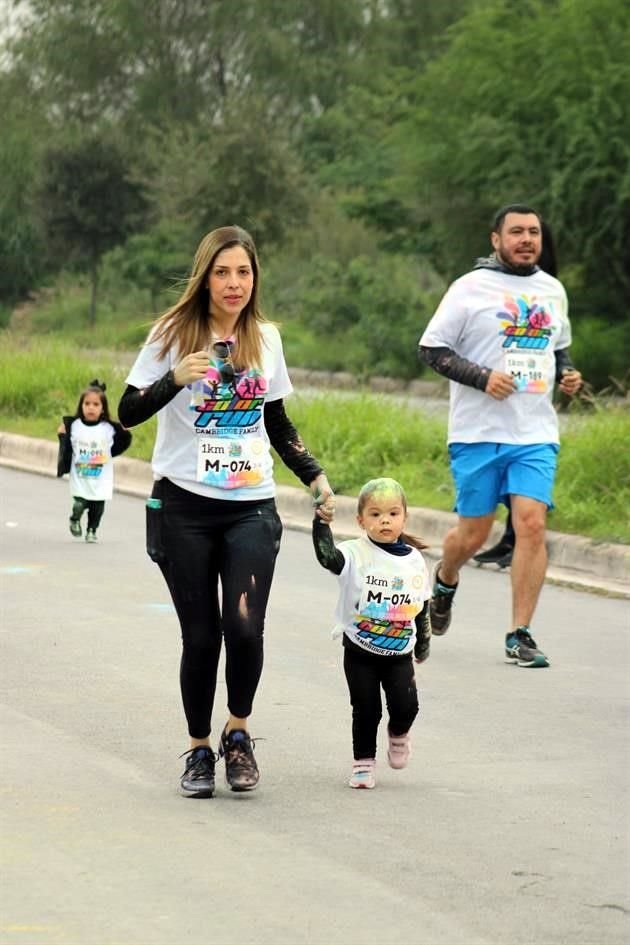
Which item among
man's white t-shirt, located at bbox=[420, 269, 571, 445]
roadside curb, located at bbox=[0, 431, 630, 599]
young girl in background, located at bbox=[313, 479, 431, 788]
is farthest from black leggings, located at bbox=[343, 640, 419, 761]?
roadside curb, located at bbox=[0, 431, 630, 599]

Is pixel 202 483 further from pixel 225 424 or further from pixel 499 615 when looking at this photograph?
pixel 499 615

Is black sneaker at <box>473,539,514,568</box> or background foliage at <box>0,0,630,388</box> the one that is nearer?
black sneaker at <box>473,539,514,568</box>

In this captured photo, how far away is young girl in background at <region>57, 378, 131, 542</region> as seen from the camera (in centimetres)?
1359

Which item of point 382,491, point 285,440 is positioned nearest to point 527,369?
point 285,440

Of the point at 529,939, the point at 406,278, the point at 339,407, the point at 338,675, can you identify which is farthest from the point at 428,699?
the point at 406,278

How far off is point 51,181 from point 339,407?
34186 mm

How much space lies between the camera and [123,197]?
171 ft

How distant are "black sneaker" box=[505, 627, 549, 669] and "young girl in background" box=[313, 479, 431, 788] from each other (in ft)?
8.06

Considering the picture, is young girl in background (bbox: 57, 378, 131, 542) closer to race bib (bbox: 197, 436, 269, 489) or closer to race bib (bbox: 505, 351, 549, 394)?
race bib (bbox: 505, 351, 549, 394)

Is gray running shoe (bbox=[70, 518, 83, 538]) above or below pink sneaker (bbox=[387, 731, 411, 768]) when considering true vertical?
below

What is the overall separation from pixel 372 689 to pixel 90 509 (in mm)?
7037

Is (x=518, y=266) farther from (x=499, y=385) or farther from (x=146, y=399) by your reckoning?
(x=146, y=399)

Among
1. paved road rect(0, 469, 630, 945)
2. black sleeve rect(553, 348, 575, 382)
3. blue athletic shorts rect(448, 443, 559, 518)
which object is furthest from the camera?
black sleeve rect(553, 348, 575, 382)

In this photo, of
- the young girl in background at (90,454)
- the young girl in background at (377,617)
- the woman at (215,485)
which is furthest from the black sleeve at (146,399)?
the young girl in background at (90,454)
